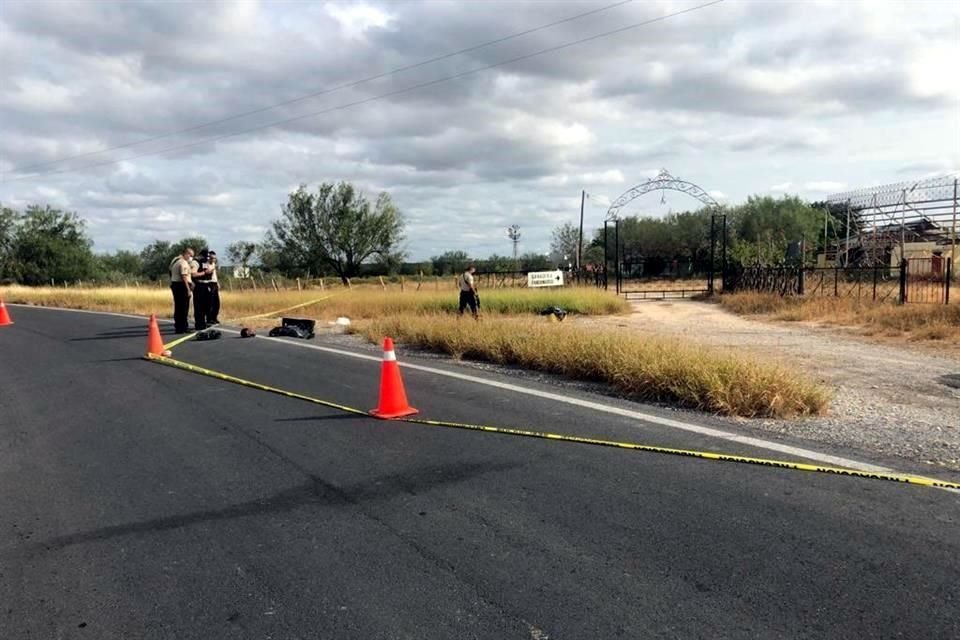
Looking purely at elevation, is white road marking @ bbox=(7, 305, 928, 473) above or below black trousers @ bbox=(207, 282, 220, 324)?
below

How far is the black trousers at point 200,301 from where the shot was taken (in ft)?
52.6

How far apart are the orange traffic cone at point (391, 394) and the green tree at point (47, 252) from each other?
67.1 metres

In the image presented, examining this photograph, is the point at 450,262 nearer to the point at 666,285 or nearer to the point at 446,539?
the point at 666,285

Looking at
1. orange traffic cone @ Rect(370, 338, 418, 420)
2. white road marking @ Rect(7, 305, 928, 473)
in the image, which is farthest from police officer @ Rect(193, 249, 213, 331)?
orange traffic cone @ Rect(370, 338, 418, 420)

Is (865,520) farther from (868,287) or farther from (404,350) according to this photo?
(868,287)

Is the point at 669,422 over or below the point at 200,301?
below

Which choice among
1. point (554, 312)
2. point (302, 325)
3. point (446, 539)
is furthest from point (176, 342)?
point (446, 539)

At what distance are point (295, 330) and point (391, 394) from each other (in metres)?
8.51

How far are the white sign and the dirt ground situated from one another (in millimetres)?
11567

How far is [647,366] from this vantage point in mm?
8031

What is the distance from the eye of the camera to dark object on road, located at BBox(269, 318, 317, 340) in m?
15.2

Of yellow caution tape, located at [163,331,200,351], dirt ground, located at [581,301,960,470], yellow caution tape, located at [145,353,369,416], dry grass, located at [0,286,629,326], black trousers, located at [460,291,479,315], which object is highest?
black trousers, located at [460,291,479,315]

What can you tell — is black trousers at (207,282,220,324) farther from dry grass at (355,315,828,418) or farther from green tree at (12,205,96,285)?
green tree at (12,205,96,285)

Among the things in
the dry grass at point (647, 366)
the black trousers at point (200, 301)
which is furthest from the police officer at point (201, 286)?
the dry grass at point (647, 366)
